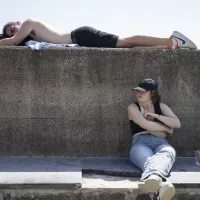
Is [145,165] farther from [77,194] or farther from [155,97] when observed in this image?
[155,97]

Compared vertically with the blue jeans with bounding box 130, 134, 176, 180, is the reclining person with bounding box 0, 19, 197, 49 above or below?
above

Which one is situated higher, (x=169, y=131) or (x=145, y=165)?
(x=169, y=131)

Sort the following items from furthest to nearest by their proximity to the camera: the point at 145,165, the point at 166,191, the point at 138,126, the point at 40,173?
1. the point at 138,126
2. the point at 40,173
3. the point at 145,165
4. the point at 166,191

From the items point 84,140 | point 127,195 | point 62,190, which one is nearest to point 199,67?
point 84,140

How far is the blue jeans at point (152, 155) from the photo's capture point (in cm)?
405

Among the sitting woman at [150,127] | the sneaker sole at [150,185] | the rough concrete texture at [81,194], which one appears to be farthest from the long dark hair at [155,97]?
the sneaker sole at [150,185]

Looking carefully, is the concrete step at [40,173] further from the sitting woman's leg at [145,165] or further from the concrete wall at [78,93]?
the sitting woman's leg at [145,165]

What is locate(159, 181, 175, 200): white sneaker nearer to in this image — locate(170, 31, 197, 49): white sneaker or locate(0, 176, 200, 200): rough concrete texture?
locate(0, 176, 200, 200): rough concrete texture

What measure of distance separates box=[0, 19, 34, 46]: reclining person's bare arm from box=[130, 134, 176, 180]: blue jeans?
2.03 metres

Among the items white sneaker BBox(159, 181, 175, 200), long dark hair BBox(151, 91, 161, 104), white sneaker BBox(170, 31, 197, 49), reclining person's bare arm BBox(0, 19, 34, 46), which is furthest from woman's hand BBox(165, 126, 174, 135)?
reclining person's bare arm BBox(0, 19, 34, 46)

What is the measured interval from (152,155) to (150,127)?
438 millimetres

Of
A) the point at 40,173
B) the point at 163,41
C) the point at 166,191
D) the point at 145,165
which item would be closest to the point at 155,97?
the point at 163,41

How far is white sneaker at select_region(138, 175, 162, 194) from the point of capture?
149 inches

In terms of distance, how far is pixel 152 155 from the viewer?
4516 millimetres
